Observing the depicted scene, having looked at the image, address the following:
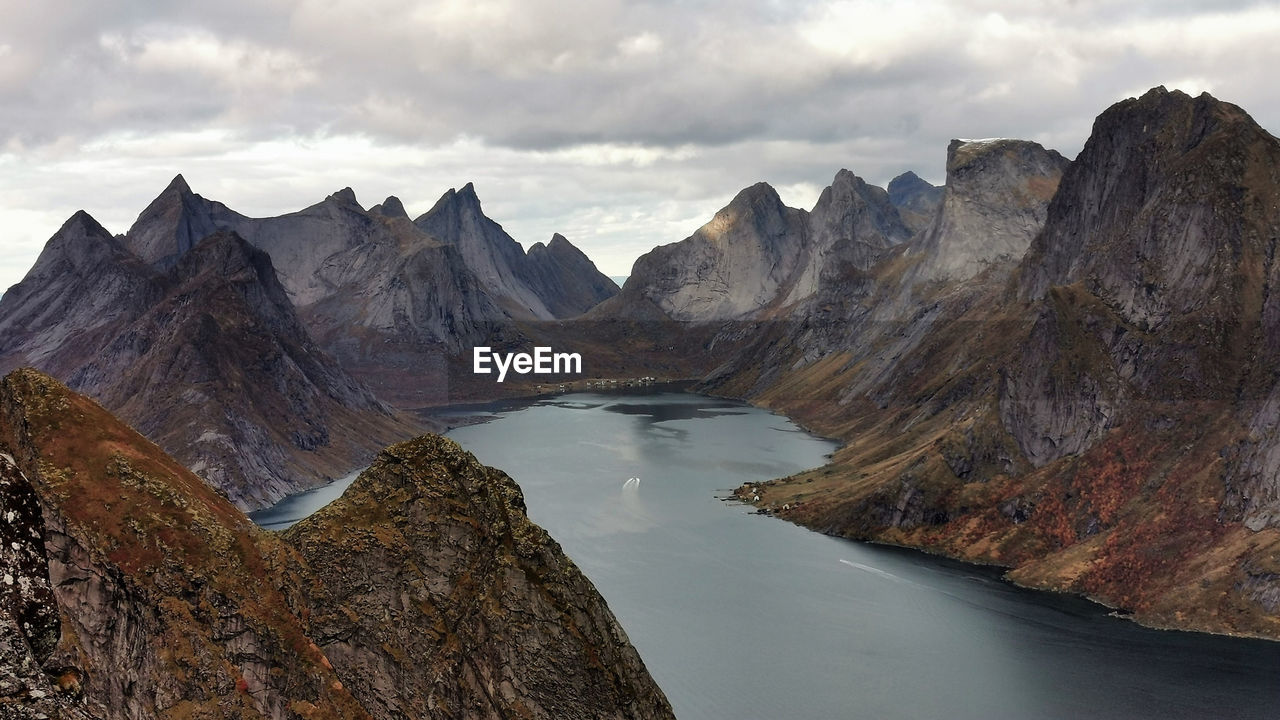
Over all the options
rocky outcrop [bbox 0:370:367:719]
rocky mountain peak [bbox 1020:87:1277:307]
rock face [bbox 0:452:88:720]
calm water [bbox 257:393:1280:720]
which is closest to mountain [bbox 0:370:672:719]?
rocky outcrop [bbox 0:370:367:719]

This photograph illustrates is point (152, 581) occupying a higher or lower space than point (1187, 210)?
lower

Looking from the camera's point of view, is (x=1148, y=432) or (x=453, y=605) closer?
(x=453, y=605)

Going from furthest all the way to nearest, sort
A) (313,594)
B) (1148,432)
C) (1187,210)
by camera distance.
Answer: (1187,210), (1148,432), (313,594)

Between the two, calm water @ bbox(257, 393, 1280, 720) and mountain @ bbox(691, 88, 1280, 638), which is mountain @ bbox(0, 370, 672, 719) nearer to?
calm water @ bbox(257, 393, 1280, 720)

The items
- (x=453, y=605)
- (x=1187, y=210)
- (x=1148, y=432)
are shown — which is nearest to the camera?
(x=453, y=605)

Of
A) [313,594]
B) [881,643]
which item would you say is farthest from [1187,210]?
[313,594]

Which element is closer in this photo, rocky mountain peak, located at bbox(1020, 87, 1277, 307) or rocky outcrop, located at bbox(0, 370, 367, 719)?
rocky outcrop, located at bbox(0, 370, 367, 719)

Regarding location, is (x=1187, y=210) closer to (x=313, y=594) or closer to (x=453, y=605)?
(x=453, y=605)
